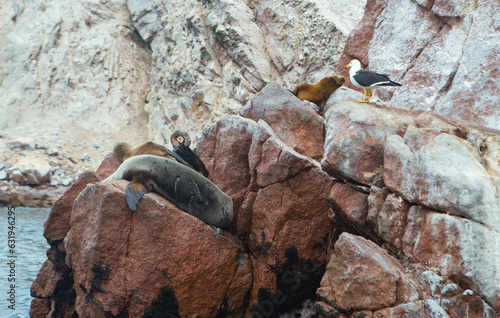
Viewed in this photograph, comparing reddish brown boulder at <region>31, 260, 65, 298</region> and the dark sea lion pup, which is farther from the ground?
the dark sea lion pup

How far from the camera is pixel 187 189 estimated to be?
6438mm

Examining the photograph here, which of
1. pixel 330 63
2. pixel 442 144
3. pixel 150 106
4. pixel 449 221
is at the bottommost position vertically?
pixel 150 106

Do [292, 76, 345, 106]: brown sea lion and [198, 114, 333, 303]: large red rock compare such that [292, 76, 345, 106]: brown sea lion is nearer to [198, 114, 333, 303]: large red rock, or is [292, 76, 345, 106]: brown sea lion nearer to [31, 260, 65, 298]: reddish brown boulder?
[198, 114, 333, 303]: large red rock

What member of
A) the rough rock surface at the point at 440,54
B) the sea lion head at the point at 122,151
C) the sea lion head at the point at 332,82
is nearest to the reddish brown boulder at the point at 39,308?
the sea lion head at the point at 122,151

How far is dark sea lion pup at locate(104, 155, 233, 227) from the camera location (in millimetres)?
6379

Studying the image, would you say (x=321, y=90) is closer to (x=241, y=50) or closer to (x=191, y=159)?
(x=191, y=159)

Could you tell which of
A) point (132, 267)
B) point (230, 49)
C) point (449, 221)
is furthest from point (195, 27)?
point (449, 221)

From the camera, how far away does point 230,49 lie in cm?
2206

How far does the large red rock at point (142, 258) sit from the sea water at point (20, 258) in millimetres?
2534

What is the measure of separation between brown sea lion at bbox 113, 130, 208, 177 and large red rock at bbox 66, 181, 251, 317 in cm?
97

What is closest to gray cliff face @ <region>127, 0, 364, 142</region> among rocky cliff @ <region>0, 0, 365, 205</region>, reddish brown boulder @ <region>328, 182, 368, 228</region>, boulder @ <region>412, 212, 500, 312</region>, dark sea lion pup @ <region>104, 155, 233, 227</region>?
rocky cliff @ <region>0, 0, 365, 205</region>

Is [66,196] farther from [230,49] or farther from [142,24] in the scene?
[142,24]

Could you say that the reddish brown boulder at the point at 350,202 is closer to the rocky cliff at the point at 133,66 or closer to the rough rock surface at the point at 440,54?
the rough rock surface at the point at 440,54

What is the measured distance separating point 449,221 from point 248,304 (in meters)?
2.91
